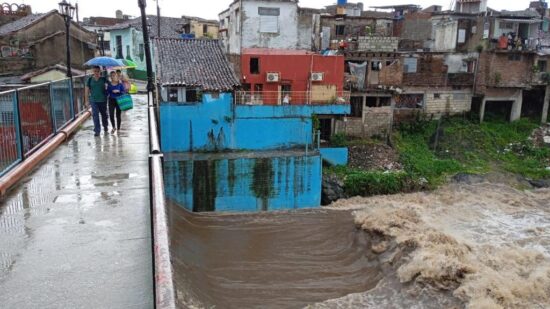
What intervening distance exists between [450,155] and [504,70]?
26.3ft

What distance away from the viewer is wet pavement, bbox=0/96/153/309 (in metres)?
4.36

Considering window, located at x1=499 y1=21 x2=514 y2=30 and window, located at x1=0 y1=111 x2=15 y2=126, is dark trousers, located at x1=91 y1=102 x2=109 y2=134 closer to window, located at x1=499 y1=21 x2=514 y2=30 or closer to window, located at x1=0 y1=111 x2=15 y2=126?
window, located at x1=0 y1=111 x2=15 y2=126

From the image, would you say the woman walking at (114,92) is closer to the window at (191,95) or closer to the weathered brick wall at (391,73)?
the window at (191,95)

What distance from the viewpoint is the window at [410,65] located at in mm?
30641

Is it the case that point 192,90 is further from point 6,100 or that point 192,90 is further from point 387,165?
point 6,100

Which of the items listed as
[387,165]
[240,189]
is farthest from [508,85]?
[240,189]

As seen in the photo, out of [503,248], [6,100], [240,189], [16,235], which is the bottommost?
[503,248]

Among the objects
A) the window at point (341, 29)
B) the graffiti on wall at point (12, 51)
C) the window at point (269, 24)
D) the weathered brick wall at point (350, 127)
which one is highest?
the window at point (341, 29)

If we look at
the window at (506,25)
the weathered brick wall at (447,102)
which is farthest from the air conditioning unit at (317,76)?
the window at (506,25)

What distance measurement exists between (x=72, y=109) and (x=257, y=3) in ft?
52.6

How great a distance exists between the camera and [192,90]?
2242cm

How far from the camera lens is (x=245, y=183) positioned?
68.7 ft

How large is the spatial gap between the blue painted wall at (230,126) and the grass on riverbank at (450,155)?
3.02 m

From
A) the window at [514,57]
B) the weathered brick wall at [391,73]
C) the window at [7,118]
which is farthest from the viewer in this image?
the window at [514,57]
